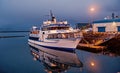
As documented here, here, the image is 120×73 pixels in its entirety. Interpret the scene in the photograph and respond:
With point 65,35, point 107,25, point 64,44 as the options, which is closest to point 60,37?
point 65,35

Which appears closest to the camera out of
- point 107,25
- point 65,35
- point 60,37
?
point 65,35

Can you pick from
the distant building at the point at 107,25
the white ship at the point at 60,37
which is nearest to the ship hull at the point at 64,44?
the white ship at the point at 60,37

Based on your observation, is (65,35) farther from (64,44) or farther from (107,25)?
(107,25)

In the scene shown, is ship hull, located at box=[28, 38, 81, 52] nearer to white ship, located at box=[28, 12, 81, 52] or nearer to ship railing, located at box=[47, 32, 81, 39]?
white ship, located at box=[28, 12, 81, 52]

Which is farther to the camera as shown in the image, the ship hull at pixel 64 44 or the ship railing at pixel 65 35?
the ship hull at pixel 64 44

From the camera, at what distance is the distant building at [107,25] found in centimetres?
6334

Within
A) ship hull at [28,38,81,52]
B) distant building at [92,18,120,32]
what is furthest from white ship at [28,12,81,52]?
distant building at [92,18,120,32]

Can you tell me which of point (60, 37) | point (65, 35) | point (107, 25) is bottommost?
point (60, 37)

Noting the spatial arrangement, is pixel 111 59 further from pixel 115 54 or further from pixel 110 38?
pixel 110 38

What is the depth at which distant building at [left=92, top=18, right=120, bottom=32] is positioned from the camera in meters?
63.3

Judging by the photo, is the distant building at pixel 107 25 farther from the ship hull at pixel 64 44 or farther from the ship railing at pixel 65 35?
the ship hull at pixel 64 44

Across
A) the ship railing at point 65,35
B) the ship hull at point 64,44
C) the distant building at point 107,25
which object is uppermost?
the distant building at point 107,25

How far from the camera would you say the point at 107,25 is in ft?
213

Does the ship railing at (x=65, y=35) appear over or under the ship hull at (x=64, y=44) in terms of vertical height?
over
